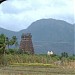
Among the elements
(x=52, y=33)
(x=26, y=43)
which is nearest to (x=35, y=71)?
(x=26, y=43)

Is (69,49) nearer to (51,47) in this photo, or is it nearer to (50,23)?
(51,47)

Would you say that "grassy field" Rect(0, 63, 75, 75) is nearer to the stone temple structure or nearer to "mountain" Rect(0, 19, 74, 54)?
the stone temple structure

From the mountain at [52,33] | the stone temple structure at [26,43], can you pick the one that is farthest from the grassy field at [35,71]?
the mountain at [52,33]

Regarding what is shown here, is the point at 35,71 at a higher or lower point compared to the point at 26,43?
lower

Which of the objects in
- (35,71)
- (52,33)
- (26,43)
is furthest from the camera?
(52,33)

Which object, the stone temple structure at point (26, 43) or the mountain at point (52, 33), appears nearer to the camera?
the stone temple structure at point (26, 43)

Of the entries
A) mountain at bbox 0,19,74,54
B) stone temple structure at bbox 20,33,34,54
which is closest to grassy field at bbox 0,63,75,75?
stone temple structure at bbox 20,33,34,54

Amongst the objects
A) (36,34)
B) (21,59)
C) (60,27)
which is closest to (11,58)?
(21,59)

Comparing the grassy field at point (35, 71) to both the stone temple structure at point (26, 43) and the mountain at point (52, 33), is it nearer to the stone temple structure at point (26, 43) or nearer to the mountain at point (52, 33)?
the stone temple structure at point (26, 43)

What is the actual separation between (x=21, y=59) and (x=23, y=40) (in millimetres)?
21455

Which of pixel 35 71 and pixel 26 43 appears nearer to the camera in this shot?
Answer: pixel 35 71

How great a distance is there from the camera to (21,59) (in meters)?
27.6

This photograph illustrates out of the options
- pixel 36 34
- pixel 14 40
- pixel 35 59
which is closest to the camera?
pixel 35 59

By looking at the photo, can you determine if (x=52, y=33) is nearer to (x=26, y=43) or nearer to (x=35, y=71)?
(x=26, y=43)
